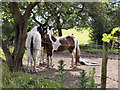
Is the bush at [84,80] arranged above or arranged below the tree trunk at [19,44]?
below

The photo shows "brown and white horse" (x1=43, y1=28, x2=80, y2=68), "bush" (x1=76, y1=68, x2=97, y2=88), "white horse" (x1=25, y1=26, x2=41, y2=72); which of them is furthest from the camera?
"brown and white horse" (x1=43, y1=28, x2=80, y2=68)

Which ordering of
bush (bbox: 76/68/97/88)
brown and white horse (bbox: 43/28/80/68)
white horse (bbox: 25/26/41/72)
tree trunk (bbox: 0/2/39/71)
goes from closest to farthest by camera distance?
bush (bbox: 76/68/97/88) → tree trunk (bbox: 0/2/39/71) → white horse (bbox: 25/26/41/72) → brown and white horse (bbox: 43/28/80/68)

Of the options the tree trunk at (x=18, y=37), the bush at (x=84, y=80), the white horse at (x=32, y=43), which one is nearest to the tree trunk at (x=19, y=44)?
the tree trunk at (x=18, y=37)

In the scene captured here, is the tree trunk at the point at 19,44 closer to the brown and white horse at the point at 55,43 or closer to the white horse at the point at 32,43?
the white horse at the point at 32,43

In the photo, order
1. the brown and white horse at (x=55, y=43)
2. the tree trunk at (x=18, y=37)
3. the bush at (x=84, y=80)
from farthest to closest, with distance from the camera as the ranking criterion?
the brown and white horse at (x=55, y=43) → the tree trunk at (x=18, y=37) → the bush at (x=84, y=80)

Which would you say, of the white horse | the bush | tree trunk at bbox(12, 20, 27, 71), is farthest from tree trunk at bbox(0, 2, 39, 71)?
the bush

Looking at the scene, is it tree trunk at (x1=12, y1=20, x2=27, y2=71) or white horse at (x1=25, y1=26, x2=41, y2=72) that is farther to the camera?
white horse at (x1=25, y1=26, x2=41, y2=72)

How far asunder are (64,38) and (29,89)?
4387mm

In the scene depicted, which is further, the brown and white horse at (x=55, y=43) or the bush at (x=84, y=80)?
the brown and white horse at (x=55, y=43)

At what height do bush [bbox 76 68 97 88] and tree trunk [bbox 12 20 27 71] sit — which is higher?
tree trunk [bbox 12 20 27 71]

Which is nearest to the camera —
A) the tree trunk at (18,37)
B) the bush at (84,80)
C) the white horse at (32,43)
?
the bush at (84,80)

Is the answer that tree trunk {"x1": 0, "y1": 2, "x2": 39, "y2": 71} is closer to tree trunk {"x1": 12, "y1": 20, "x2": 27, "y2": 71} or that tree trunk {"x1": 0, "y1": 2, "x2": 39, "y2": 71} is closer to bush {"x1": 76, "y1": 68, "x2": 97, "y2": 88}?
tree trunk {"x1": 12, "y1": 20, "x2": 27, "y2": 71}

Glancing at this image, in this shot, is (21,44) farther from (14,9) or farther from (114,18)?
(114,18)

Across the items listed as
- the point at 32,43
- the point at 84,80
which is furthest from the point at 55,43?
the point at 84,80
